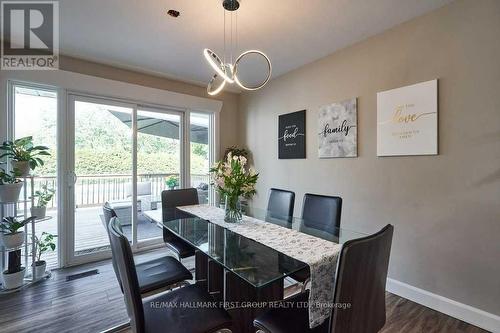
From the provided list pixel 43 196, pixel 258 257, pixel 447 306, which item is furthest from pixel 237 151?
pixel 447 306

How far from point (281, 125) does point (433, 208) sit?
82.7 inches

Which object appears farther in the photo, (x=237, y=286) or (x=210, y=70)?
(x=210, y=70)

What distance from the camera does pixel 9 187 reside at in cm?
230

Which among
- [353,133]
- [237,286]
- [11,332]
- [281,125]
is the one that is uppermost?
[281,125]

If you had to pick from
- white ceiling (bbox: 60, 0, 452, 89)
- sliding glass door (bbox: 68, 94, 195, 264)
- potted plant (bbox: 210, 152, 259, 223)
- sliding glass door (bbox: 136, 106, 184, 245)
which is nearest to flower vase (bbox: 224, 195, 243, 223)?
potted plant (bbox: 210, 152, 259, 223)

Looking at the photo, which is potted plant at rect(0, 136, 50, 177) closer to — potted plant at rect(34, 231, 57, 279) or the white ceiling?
potted plant at rect(34, 231, 57, 279)

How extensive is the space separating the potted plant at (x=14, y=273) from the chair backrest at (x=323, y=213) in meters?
2.93

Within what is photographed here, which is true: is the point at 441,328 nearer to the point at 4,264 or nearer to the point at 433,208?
the point at 433,208

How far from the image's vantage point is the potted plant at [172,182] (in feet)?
12.3

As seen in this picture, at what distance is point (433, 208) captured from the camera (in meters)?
2.05

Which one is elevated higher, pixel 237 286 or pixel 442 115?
pixel 442 115

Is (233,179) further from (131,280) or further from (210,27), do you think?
(210,27)

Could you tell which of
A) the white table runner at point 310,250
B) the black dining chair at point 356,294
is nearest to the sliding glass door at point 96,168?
the white table runner at point 310,250

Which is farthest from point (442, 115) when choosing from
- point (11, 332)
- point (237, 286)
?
point (11, 332)
